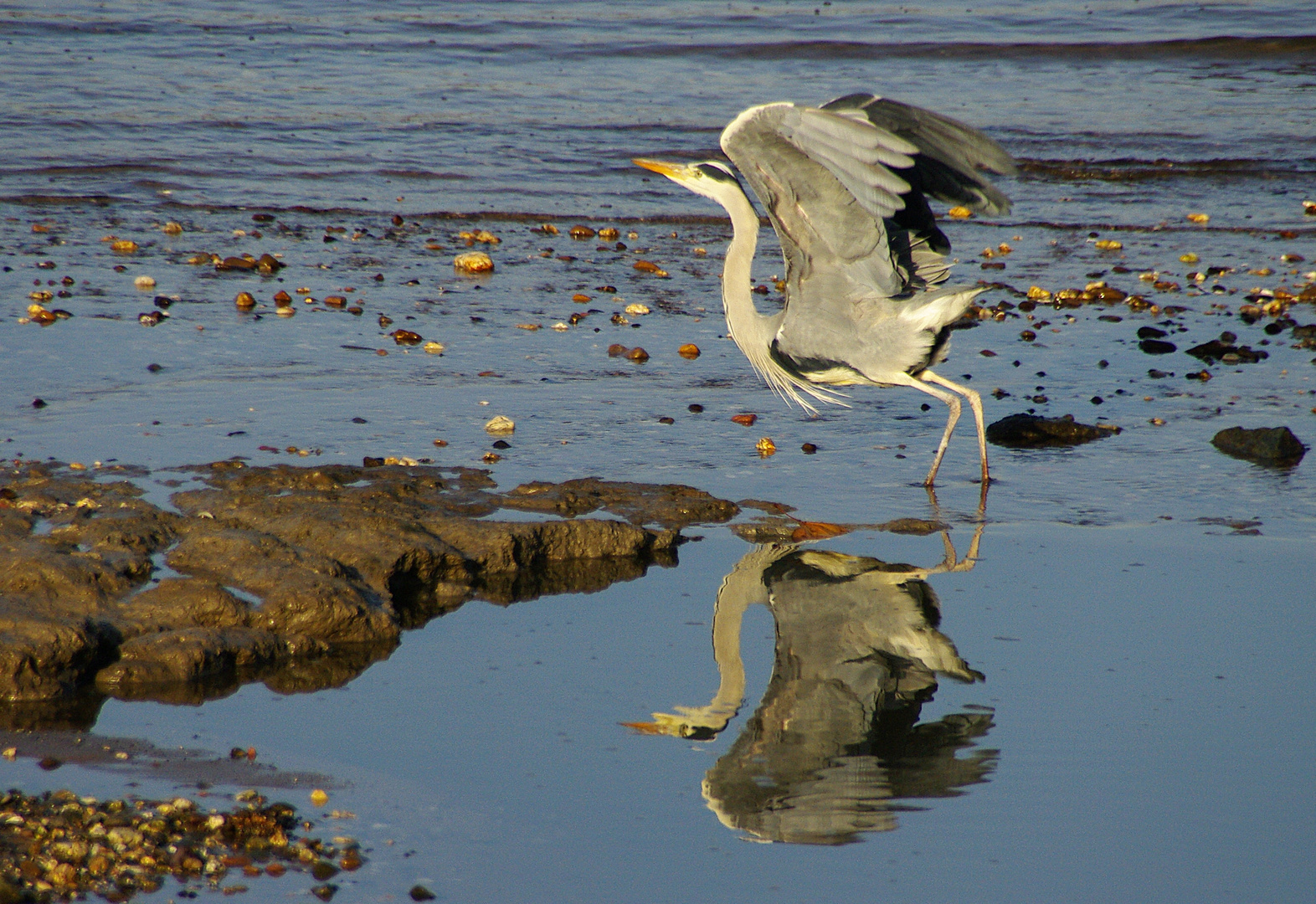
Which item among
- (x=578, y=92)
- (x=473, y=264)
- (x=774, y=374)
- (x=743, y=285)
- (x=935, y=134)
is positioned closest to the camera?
(x=935, y=134)

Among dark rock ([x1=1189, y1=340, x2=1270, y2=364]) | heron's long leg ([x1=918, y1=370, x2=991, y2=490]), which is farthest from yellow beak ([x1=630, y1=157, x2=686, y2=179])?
dark rock ([x1=1189, y1=340, x2=1270, y2=364])


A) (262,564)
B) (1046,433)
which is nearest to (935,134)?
(1046,433)

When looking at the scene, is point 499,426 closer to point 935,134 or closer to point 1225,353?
point 935,134

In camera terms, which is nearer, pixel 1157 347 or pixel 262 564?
pixel 262 564

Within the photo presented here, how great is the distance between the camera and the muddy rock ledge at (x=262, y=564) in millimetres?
3426

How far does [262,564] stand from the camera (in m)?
3.90

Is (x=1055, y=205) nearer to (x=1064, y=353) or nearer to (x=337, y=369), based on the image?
(x=1064, y=353)

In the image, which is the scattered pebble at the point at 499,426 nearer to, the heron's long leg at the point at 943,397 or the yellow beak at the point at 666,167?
the yellow beak at the point at 666,167

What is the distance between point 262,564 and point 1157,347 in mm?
5343

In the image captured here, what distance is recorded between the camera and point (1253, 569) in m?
4.43

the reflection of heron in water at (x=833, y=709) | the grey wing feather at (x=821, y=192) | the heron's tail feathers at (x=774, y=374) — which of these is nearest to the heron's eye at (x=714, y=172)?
the grey wing feather at (x=821, y=192)

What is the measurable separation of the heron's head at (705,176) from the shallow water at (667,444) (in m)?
1.09

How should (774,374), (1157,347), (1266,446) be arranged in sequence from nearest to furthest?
(1266,446)
(774,374)
(1157,347)

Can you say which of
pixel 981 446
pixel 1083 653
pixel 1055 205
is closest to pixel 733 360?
pixel 981 446
